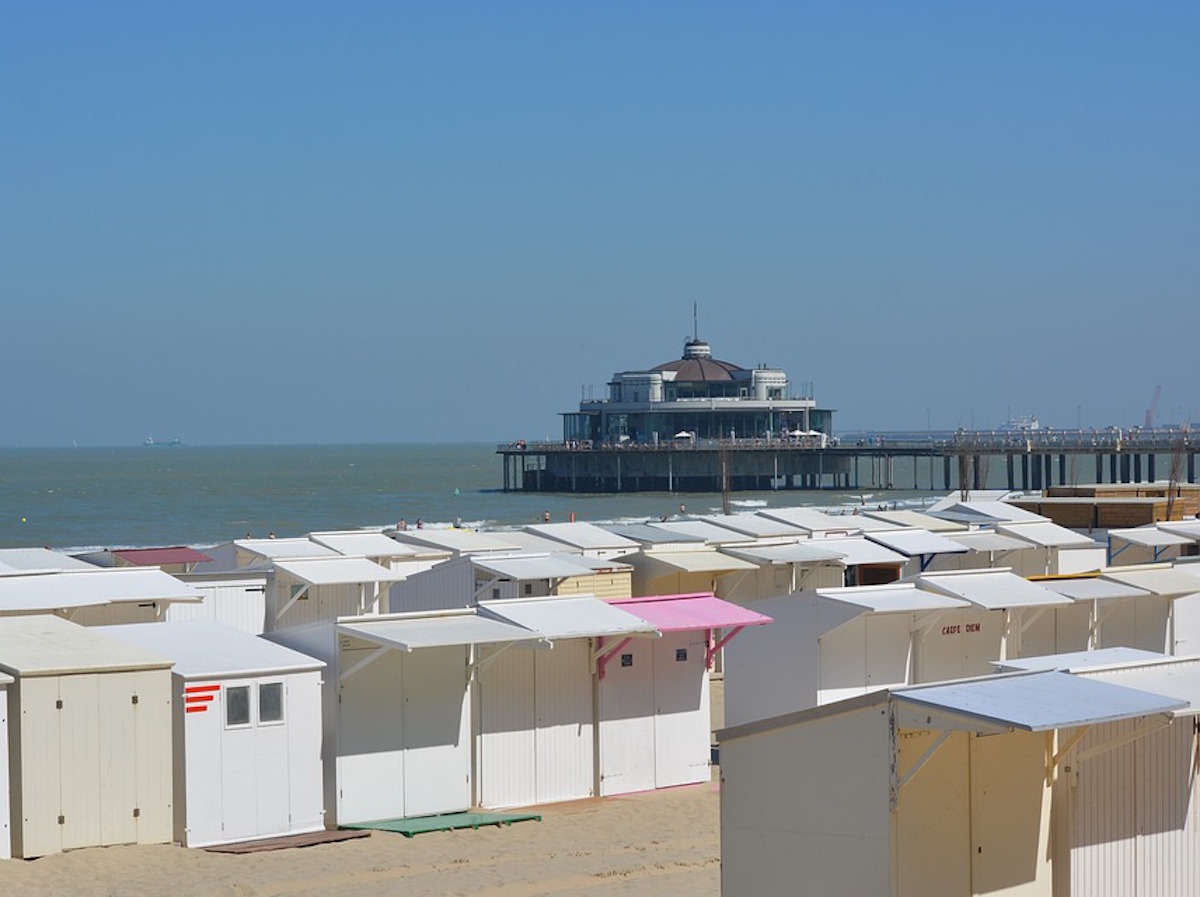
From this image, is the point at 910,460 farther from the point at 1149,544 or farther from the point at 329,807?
the point at 329,807

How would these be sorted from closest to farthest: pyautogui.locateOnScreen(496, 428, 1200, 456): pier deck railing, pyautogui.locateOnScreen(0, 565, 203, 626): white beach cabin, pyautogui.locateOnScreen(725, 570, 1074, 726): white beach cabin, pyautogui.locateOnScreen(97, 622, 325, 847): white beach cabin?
1. pyautogui.locateOnScreen(97, 622, 325, 847): white beach cabin
2. pyautogui.locateOnScreen(0, 565, 203, 626): white beach cabin
3. pyautogui.locateOnScreen(725, 570, 1074, 726): white beach cabin
4. pyautogui.locateOnScreen(496, 428, 1200, 456): pier deck railing

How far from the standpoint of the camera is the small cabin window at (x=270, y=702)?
13.7m

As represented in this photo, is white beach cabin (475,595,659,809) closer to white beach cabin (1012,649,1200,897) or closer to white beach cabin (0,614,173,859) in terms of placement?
white beach cabin (0,614,173,859)

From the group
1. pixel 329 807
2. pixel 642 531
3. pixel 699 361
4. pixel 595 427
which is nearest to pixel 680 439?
pixel 595 427

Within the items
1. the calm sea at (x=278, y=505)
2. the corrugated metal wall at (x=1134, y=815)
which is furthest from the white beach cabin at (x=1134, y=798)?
the calm sea at (x=278, y=505)

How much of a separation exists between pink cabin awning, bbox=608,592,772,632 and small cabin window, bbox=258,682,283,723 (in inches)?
148

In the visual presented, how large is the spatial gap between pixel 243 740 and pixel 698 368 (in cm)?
10506

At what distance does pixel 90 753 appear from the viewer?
505 inches

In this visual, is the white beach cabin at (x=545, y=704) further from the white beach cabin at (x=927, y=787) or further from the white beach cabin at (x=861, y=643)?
the white beach cabin at (x=927, y=787)

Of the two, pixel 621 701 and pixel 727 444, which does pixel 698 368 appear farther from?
pixel 621 701

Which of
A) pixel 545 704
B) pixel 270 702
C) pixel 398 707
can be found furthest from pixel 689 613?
pixel 270 702

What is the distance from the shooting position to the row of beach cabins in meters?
9.22

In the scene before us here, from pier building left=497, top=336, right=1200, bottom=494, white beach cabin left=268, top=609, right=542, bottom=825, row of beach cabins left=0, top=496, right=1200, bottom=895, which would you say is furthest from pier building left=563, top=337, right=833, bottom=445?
white beach cabin left=268, top=609, right=542, bottom=825

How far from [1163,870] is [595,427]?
10231 cm
